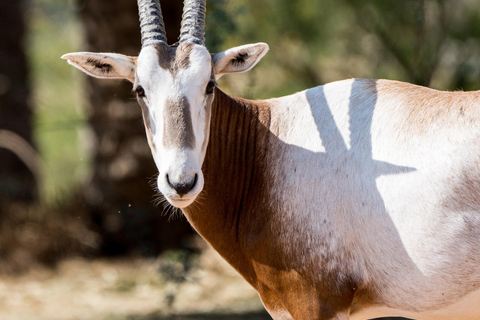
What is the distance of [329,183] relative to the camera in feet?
14.7

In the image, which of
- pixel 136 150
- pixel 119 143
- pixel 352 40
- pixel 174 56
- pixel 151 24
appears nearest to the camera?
pixel 174 56

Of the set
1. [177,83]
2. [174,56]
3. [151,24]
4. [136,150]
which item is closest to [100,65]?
[151,24]

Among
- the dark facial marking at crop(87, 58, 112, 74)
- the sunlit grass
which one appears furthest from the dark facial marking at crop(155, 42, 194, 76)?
the sunlit grass

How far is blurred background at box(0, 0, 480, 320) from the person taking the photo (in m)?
8.22

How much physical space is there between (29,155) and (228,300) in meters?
4.81

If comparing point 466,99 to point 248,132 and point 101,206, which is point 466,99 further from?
point 101,206

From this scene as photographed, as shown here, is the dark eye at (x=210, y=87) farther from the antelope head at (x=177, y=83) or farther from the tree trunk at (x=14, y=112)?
the tree trunk at (x=14, y=112)

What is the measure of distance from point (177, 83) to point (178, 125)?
29cm

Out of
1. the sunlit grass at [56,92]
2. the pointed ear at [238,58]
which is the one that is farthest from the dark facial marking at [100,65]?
the sunlit grass at [56,92]

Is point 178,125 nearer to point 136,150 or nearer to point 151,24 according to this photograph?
point 151,24

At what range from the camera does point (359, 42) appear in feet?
33.3

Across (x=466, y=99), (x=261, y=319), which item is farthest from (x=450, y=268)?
(x=261, y=319)

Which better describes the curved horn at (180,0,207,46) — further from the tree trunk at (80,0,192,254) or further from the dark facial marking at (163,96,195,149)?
the tree trunk at (80,0,192,254)

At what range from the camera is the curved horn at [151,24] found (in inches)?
180
